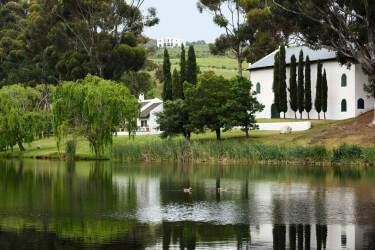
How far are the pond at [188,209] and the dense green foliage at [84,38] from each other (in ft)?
111

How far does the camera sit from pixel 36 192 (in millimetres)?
39250

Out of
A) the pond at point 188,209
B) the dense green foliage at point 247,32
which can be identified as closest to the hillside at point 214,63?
the dense green foliage at point 247,32

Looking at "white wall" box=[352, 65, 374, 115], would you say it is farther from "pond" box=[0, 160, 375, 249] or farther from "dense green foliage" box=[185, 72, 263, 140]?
"pond" box=[0, 160, 375, 249]

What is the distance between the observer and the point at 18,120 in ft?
230

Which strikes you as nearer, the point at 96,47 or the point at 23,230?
the point at 23,230

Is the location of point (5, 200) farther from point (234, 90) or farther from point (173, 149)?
point (234, 90)

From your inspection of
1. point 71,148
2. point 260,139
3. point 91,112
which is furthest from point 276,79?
point 71,148

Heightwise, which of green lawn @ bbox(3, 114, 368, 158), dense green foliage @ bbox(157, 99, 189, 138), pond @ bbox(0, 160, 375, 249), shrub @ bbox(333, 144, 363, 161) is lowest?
pond @ bbox(0, 160, 375, 249)

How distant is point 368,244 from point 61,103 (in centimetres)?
4440

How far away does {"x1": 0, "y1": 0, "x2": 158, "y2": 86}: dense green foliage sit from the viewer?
84688mm

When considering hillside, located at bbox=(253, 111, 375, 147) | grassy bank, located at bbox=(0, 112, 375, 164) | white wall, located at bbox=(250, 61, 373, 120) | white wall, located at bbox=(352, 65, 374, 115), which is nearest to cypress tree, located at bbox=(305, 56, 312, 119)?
white wall, located at bbox=(250, 61, 373, 120)

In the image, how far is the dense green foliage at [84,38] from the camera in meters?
84.7

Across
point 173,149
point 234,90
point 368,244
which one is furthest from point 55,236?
point 234,90

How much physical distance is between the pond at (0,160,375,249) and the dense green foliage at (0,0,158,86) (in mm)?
33811
